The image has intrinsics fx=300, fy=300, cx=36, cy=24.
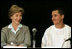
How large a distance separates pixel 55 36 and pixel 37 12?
0.58 meters

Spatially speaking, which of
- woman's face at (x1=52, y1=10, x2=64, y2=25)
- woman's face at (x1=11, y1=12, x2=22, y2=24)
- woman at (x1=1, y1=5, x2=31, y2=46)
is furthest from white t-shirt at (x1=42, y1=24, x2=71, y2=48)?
woman's face at (x1=11, y1=12, x2=22, y2=24)

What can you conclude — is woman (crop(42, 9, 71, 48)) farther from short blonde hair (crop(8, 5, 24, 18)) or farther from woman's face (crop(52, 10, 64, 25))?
short blonde hair (crop(8, 5, 24, 18))

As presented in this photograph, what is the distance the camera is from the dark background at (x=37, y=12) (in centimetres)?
575

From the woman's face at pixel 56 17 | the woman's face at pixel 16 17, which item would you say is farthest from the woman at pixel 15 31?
the woman's face at pixel 56 17

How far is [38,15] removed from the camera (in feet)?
19.1

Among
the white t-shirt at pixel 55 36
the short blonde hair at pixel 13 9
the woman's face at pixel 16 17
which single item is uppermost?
the short blonde hair at pixel 13 9

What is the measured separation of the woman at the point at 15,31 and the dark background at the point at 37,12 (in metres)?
0.08

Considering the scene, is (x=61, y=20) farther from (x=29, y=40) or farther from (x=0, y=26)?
(x=0, y=26)

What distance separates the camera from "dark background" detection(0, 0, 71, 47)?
5754 millimetres

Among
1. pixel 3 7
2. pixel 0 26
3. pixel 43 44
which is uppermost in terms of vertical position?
pixel 3 7

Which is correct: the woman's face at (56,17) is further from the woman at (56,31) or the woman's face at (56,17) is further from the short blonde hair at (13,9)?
the short blonde hair at (13,9)

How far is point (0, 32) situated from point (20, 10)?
0.57m

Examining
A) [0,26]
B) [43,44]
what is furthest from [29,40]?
[0,26]

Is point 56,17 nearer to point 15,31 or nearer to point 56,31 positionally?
point 56,31
